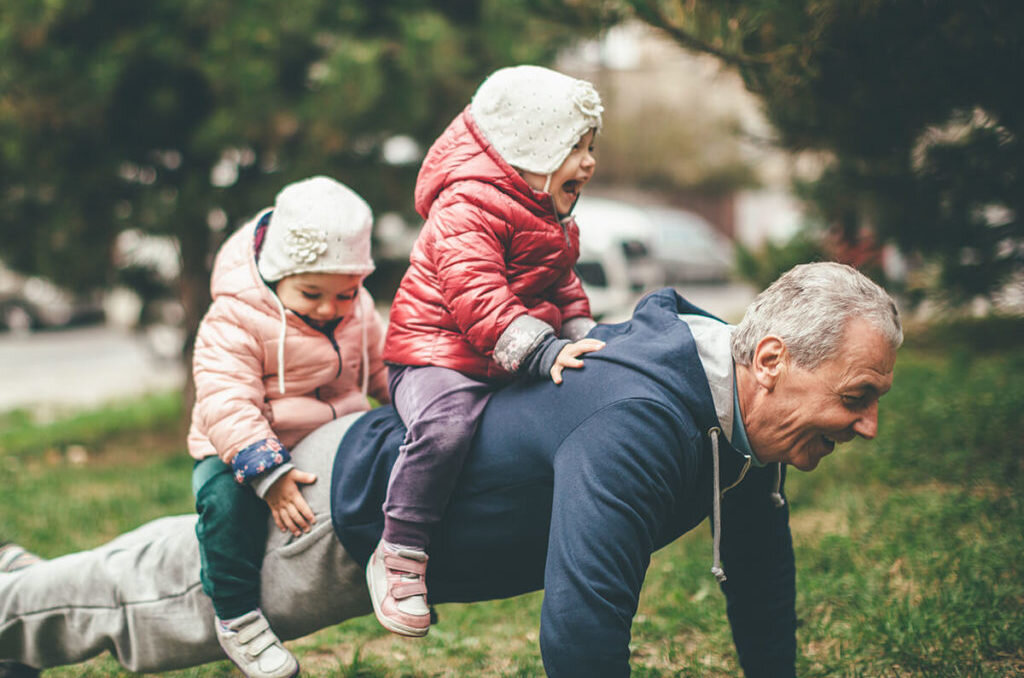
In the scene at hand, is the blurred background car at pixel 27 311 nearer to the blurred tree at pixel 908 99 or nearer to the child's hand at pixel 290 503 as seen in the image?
the blurred tree at pixel 908 99

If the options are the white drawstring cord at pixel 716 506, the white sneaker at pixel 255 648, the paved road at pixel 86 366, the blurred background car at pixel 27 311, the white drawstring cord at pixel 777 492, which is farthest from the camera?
the blurred background car at pixel 27 311

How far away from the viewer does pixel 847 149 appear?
3809 mm

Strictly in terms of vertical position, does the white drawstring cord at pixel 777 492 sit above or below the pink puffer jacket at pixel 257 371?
below

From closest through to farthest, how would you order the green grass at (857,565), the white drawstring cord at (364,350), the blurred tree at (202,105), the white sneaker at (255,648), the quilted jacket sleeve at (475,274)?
the quilted jacket sleeve at (475,274), the white sneaker at (255,648), the white drawstring cord at (364,350), the green grass at (857,565), the blurred tree at (202,105)

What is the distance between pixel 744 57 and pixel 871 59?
1.25 feet

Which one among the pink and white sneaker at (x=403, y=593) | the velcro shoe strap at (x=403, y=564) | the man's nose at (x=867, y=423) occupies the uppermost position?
the man's nose at (x=867, y=423)

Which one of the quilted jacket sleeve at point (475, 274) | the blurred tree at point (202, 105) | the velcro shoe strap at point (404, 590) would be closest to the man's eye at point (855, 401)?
the quilted jacket sleeve at point (475, 274)

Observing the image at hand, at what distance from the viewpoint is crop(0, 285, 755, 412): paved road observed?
10602 millimetres

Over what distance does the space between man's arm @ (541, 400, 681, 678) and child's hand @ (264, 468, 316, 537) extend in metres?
0.72

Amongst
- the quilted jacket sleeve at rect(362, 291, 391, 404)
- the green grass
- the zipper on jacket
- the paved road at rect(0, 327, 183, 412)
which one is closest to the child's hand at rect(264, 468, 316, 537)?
the quilted jacket sleeve at rect(362, 291, 391, 404)

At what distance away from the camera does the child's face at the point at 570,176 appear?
2.30 m

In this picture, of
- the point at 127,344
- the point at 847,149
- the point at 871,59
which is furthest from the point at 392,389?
the point at 127,344

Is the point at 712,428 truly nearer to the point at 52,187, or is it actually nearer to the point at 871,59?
the point at 871,59

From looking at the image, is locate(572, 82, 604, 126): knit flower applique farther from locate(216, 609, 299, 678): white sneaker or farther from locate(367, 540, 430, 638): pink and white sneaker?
locate(216, 609, 299, 678): white sneaker
